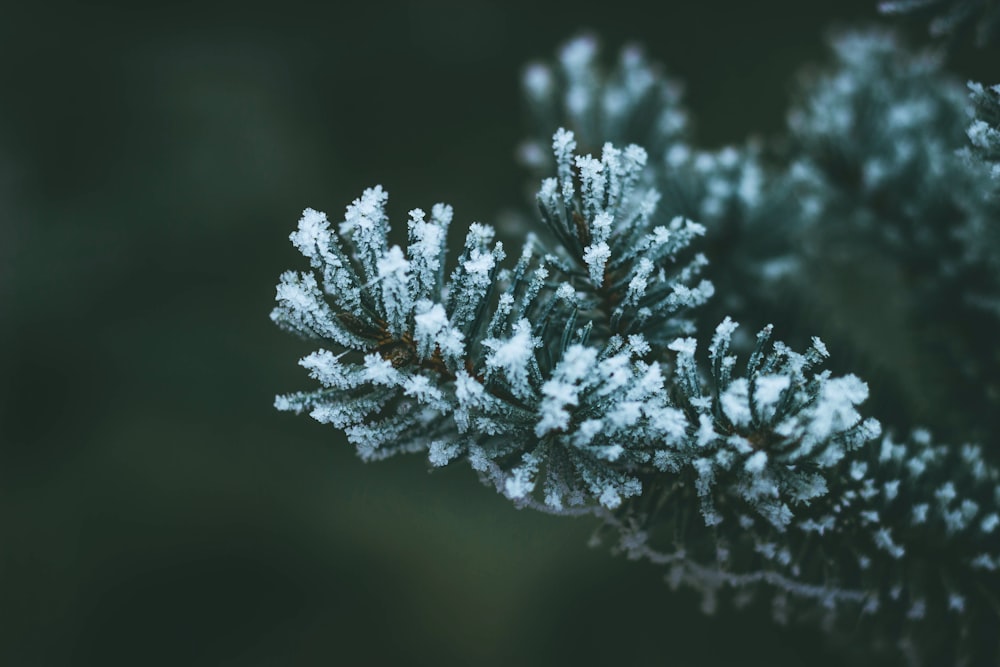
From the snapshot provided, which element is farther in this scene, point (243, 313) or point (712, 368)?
point (243, 313)

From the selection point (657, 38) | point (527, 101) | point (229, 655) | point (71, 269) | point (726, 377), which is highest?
point (657, 38)

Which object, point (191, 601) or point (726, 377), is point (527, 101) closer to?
point (726, 377)

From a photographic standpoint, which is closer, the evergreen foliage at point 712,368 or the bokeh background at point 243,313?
the evergreen foliage at point 712,368

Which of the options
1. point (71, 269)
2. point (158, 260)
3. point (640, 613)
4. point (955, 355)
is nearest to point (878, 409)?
point (955, 355)

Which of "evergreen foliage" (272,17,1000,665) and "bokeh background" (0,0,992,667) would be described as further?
"bokeh background" (0,0,992,667)
